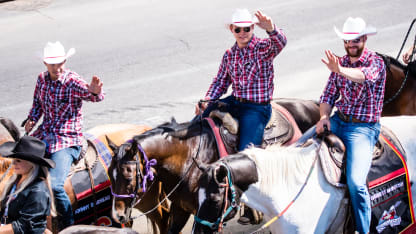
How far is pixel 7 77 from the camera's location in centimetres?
1276

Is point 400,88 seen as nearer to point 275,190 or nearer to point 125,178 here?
point 275,190

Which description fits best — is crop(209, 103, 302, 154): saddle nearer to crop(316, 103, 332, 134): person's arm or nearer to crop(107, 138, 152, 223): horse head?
crop(316, 103, 332, 134): person's arm

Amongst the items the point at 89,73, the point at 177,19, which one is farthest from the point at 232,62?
the point at 177,19

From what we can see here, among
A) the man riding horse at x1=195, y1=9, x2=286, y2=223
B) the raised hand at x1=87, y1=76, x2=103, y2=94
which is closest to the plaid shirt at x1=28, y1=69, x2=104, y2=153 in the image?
the raised hand at x1=87, y1=76, x2=103, y2=94

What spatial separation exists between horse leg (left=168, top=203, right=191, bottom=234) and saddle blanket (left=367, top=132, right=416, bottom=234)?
217cm

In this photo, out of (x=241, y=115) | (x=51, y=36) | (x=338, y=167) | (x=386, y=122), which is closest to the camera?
(x=338, y=167)

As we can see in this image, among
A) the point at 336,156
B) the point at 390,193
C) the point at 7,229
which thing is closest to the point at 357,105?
the point at 336,156

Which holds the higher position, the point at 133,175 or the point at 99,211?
the point at 133,175

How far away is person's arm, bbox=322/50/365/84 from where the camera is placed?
5.22m

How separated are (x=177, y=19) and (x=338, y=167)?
1089 cm

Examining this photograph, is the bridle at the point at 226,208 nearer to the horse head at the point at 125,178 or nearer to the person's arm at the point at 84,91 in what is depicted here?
the horse head at the point at 125,178

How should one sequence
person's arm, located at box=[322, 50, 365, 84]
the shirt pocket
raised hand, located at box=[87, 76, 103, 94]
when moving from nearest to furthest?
person's arm, located at box=[322, 50, 365, 84] < the shirt pocket < raised hand, located at box=[87, 76, 103, 94]

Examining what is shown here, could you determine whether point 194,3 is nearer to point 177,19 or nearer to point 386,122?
point 177,19

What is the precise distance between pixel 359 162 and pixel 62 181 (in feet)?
10.5
